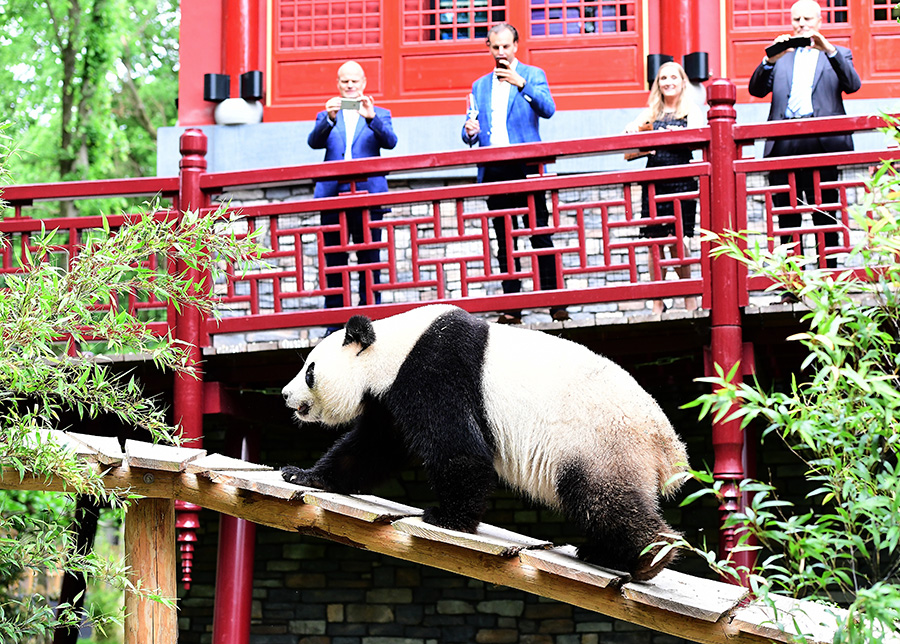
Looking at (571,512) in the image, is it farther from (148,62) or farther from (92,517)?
(148,62)

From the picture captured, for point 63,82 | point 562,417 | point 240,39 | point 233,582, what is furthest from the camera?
point 63,82

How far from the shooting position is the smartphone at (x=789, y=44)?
262 inches

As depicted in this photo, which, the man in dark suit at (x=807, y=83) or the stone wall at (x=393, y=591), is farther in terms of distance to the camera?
the stone wall at (x=393, y=591)

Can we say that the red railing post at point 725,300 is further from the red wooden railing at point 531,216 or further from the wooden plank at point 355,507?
the wooden plank at point 355,507

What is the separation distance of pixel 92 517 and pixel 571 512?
4089 mm

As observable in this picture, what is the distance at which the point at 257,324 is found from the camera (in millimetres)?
6383

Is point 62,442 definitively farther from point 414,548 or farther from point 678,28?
point 678,28

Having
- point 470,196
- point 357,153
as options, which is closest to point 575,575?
point 470,196

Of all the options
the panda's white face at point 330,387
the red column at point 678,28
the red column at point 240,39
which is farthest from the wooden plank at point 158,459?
the red column at point 678,28

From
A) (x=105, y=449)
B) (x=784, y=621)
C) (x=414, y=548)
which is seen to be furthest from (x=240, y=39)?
(x=784, y=621)

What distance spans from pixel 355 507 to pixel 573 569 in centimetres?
85

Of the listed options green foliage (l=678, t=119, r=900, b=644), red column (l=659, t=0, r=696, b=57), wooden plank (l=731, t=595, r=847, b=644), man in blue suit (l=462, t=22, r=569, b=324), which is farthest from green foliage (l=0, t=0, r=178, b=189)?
green foliage (l=678, t=119, r=900, b=644)

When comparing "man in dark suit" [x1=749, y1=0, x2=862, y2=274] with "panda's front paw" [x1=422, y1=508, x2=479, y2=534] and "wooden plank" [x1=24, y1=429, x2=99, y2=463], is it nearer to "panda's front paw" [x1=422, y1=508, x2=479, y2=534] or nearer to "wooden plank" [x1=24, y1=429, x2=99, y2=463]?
"panda's front paw" [x1=422, y1=508, x2=479, y2=534]

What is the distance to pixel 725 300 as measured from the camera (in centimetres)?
580
